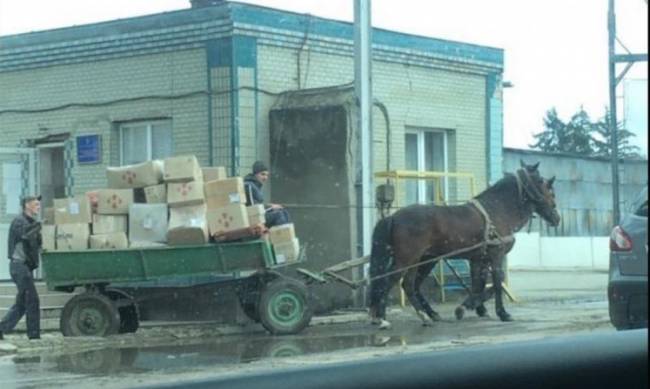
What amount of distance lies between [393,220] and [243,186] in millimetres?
2032

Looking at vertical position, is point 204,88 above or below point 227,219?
above

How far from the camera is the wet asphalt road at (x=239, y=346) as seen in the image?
10.0 m

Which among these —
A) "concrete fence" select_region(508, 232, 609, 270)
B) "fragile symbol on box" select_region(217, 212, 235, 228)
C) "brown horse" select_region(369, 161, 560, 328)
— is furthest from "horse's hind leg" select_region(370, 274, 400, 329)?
"concrete fence" select_region(508, 232, 609, 270)

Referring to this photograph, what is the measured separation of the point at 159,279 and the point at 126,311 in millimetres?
939

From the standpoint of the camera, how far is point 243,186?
13.2m

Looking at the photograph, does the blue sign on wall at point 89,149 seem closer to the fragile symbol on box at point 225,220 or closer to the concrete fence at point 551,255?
the fragile symbol on box at point 225,220

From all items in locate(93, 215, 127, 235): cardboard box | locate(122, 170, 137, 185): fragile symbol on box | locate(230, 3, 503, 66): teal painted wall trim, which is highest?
locate(230, 3, 503, 66): teal painted wall trim

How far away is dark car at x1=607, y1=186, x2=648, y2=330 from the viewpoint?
32.4ft

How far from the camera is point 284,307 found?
44.3 feet

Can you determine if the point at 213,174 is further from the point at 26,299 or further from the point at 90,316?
the point at 26,299

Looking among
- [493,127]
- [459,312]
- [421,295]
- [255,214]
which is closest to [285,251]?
[255,214]

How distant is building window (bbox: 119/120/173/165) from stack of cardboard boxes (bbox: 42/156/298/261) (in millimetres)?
3987

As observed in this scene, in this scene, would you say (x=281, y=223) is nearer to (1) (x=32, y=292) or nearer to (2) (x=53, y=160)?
(1) (x=32, y=292)

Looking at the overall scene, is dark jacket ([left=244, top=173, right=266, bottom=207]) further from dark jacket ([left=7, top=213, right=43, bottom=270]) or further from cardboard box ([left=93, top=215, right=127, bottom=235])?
dark jacket ([left=7, top=213, right=43, bottom=270])
